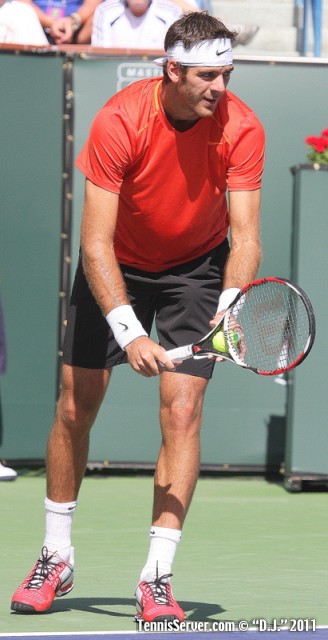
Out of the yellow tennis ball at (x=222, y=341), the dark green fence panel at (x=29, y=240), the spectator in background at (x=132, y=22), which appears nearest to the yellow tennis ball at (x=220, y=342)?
the yellow tennis ball at (x=222, y=341)

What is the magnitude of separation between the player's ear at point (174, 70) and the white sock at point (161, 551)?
62.5 inches

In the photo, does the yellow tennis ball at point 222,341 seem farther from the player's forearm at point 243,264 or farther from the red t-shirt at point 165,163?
the red t-shirt at point 165,163

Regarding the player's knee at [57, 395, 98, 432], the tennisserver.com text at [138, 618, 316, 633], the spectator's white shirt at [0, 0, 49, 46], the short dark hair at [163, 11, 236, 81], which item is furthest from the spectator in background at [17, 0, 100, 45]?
the tennisserver.com text at [138, 618, 316, 633]

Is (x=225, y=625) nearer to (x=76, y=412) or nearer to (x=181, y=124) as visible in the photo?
(x=76, y=412)

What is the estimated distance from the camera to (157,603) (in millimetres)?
4910

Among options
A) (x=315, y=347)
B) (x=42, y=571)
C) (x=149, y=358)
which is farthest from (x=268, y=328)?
(x=315, y=347)

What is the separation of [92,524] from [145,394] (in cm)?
158

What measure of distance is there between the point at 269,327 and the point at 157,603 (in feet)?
3.47

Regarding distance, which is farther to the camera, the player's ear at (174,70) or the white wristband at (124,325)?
the player's ear at (174,70)

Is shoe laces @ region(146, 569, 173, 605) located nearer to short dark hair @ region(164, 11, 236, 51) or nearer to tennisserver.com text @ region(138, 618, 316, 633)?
tennisserver.com text @ region(138, 618, 316, 633)

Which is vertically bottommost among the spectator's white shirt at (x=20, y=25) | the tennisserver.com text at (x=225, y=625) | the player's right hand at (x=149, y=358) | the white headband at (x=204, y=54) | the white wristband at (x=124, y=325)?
the tennisserver.com text at (x=225, y=625)

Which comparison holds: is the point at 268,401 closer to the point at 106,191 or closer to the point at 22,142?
the point at 22,142

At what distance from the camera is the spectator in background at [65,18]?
32.2ft

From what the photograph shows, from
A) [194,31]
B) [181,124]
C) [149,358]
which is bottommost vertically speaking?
[149,358]
